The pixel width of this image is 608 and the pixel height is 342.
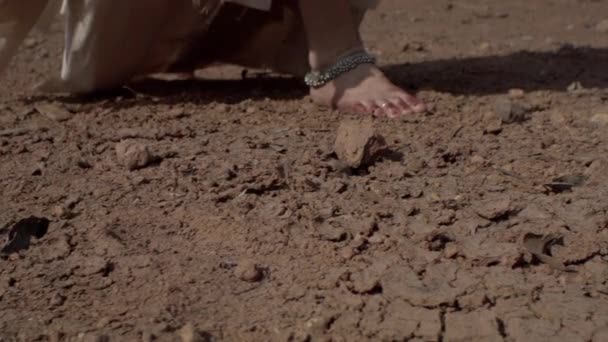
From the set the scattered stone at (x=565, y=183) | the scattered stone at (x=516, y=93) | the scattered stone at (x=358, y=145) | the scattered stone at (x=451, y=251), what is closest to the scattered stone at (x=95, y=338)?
the scattered stone at (x=451, y=251)

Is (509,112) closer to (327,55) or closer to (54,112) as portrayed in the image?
(327,55)

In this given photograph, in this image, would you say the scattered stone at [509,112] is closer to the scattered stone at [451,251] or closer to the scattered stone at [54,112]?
the scattered stone at [451,251]

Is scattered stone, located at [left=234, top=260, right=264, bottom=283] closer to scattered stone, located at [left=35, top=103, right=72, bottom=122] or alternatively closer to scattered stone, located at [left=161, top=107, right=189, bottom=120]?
scattered stone, located at [left=161, top=107, right=189, bottom=120]

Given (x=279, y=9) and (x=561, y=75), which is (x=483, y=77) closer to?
(x=561, y=75)

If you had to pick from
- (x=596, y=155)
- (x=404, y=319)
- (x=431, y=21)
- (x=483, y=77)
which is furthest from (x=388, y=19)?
(x=404, y=319)

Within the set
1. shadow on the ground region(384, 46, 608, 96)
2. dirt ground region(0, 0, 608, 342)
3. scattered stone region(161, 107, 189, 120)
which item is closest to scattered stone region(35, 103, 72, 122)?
dirt ground region(0, 0, 608, 342)

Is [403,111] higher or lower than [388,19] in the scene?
lower
